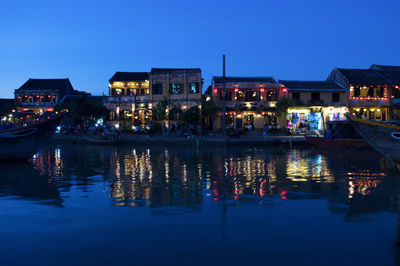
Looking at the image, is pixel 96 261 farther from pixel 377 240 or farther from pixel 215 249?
pixel 377 240

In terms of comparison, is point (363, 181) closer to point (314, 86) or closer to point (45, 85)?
point (314, 86)

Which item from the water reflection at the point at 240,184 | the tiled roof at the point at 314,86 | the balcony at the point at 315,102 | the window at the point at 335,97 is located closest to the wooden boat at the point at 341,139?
the water reflection at the point at 240,184

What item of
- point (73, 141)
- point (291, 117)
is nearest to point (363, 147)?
point (291, 117)

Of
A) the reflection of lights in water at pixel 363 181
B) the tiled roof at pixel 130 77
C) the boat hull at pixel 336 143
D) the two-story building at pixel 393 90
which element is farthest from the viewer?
the tiled roof at pixel 130 77

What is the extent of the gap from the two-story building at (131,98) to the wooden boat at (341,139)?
2482 cm

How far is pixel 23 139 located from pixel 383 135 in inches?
762

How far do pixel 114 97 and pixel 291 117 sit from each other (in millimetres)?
24200

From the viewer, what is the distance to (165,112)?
40.8 m

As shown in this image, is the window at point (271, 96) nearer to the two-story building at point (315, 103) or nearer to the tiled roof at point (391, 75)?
the two-story building at point (315, 103)

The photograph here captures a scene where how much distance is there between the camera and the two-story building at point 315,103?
42500mm

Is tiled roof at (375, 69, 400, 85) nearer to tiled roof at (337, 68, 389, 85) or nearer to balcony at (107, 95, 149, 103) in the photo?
tiled roof at (337, 68, 389, 85)

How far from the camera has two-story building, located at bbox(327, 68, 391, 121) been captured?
4255cm

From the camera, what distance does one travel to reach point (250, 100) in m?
42.9

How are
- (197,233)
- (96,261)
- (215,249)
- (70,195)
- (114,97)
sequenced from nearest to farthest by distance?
(96,261) < (215,249) < (197,233) < (70,195) < (114,97)
